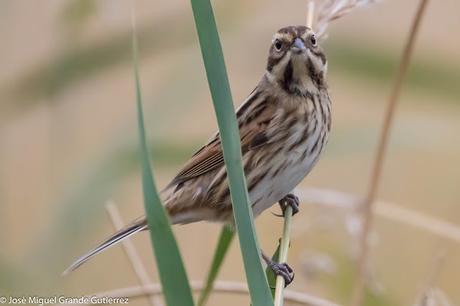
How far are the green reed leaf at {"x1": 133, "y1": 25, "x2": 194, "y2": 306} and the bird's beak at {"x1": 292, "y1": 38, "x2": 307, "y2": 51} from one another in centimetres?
81

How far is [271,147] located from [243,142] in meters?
0.07

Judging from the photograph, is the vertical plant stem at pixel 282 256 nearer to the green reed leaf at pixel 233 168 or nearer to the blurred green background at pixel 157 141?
the green reed leaf at pixel 233 168

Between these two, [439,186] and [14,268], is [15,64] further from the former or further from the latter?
[439,186]

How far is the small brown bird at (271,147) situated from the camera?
7.79 ft

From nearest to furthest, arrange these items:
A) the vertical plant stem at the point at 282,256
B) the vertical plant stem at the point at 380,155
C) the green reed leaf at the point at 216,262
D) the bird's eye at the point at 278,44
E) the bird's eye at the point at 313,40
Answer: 1. the vertical plant stem at the point at 282,256
2. the green reed leaf at the point at 216,262
3. the vertical plant stem at the point at 380,155
4. the bird's eye at the point at 313,40
5. the bird's eye at the point at 278,44

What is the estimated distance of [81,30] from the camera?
2.45 meters

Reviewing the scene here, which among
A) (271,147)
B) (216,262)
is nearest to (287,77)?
(271,147)

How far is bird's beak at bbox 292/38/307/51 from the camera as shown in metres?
2.20

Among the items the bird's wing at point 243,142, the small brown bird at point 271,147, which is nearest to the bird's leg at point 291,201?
the small brown bird at point 271,147

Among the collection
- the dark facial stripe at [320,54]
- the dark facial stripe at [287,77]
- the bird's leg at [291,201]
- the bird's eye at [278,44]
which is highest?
the bird's eye at [278,44]

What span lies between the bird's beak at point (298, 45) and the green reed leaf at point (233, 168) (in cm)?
76

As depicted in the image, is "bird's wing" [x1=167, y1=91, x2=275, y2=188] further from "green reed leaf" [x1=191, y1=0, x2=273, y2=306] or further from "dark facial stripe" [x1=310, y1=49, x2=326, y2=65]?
"green reed leaf" [x1=191, y1=0, x2=273, y2=306]

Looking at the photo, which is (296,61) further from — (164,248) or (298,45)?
(164,248)

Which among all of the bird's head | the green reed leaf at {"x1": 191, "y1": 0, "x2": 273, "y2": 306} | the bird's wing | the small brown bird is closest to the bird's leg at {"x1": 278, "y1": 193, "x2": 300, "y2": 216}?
the small brown bird
